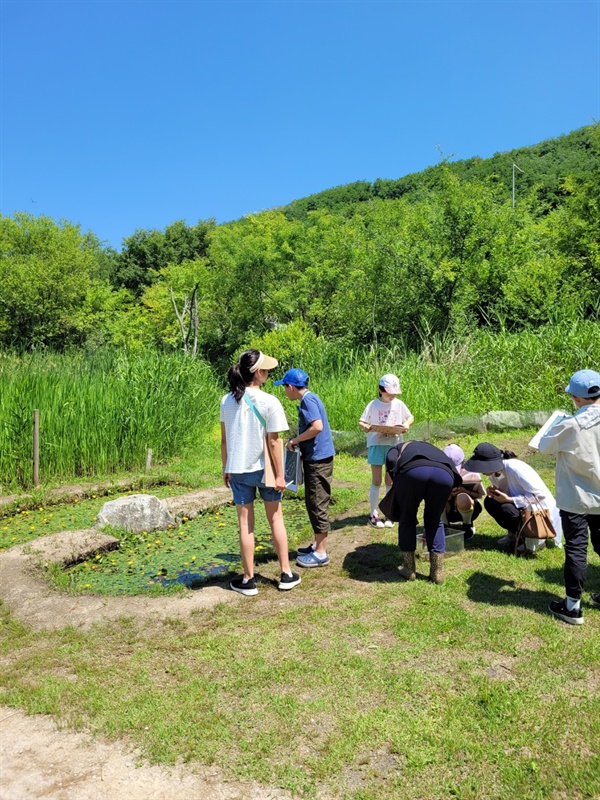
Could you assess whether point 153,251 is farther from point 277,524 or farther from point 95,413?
point 277,524

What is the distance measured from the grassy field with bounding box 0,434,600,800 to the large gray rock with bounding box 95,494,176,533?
2.11 metres

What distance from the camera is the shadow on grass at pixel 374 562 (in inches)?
184

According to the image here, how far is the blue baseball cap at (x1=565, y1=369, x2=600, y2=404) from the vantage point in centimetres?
367

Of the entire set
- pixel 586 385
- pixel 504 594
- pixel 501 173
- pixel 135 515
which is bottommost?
pixel 504 594

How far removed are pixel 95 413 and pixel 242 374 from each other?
19.0ft

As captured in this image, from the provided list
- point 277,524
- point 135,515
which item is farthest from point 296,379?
point 135,515

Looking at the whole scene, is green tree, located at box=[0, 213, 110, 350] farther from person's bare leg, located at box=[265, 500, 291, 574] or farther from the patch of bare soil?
the patch of bare soil

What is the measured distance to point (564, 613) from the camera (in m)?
3.74

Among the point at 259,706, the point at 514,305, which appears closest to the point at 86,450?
the point at 259,706

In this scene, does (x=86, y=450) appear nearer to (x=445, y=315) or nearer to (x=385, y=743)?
(x=385, y=743)

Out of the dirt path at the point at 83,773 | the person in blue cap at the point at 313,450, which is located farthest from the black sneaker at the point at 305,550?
the dirt path at the point at 83,773

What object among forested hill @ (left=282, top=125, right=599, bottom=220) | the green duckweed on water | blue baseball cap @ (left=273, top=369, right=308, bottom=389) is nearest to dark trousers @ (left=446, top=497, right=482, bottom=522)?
the green duckweed on water

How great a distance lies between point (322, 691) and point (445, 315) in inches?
563

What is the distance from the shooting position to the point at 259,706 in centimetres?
297
